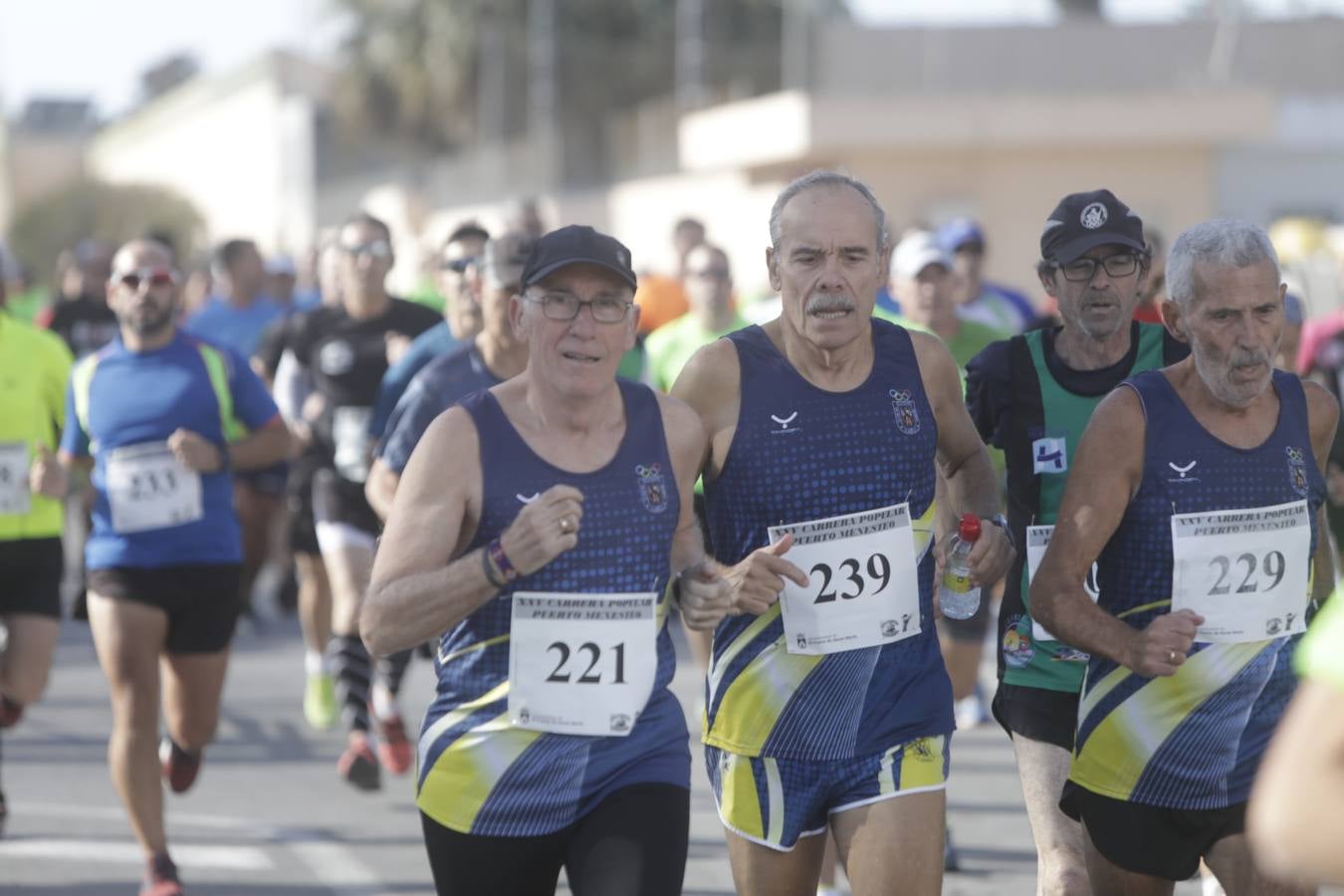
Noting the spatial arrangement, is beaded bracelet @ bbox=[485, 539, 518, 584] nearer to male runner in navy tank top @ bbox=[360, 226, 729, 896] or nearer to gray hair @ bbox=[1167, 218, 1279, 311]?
male runner in navy tank top @ bbox=[360, 226, 729, 896]

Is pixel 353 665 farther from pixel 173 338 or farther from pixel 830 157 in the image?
pixel 830 157

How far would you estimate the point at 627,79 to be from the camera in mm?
51438

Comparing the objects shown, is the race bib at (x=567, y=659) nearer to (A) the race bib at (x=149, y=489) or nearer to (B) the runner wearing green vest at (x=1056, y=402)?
(B) the runner wearing green vest at (x=1056, y=402)

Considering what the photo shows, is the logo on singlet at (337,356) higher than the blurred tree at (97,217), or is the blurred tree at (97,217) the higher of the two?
the blurred tree at (97,217)

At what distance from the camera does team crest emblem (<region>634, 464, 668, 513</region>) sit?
4.38 m

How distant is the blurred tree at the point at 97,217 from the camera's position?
65.8m

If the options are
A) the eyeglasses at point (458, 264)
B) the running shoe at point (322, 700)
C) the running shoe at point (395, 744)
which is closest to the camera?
the eyeglasses at point (458, 264)

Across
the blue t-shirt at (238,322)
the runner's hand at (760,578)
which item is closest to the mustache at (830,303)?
the runner's hand at (760,578)

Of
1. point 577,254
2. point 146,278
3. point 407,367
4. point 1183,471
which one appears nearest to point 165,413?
point 146,278

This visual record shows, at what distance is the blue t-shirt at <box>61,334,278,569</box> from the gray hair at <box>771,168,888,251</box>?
325 cm

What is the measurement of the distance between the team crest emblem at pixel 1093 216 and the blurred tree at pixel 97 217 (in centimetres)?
6156

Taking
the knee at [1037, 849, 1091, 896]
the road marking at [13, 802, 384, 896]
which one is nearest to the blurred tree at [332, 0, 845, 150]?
the road marking at [13, 802, 384, 896]

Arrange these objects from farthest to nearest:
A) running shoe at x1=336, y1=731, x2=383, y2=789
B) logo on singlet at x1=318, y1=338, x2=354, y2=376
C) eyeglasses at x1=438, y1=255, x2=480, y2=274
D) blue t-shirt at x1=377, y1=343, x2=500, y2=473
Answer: logo on singlet at x1=318, y1=338, x2=354, y2=376 → running shoe at x1=336, y1=731, x2=383, y2=789 → eyeglasses at x1=438, y1=255, x2=480, y2=274 → blue t-shirt at x1=377, y1=343, x2=500, y2=473

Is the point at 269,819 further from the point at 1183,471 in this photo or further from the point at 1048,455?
the point at 1183,471
